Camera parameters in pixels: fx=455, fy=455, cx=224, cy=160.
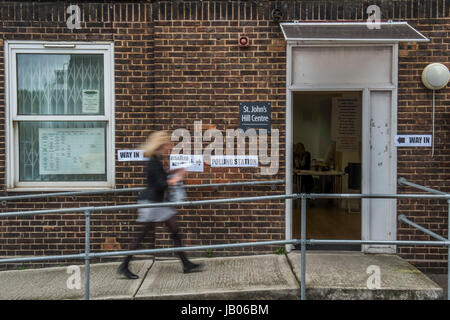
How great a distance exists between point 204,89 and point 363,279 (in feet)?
10.2

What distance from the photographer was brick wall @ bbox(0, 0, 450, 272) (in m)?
6.05

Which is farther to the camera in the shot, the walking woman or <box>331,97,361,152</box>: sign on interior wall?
<box>331,97,361,152</box>: sign on interior wall

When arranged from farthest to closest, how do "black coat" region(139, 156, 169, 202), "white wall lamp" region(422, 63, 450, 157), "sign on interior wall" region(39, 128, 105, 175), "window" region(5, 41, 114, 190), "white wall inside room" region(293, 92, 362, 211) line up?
"white wall inside room" region(293, 92, 362, 211) → "sign on interior wall" region(39, 128, 105, 175) → "window" region(5, 41, 114, 190) → "white wall lamp" region(422, 63, 450, 157) → "black coat" region(139, 156, 169, 202)

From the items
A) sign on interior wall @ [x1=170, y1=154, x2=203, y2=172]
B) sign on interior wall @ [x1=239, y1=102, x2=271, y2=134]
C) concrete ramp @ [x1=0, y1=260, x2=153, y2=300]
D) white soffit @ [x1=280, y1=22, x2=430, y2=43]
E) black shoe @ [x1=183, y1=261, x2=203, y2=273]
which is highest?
white soffit @ [x1=280, y1=22, x2=430, y2=43]

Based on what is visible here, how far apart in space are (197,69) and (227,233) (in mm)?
2244

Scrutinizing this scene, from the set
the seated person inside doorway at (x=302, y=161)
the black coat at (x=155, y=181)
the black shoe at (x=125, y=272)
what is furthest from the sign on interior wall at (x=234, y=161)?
the seated person inside doorway at (x=302, y=161)

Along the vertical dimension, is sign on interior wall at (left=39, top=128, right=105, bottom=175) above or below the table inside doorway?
above

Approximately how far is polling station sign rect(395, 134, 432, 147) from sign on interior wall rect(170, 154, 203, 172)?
104 inches

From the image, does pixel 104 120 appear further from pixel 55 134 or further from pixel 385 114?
pixel 385 114

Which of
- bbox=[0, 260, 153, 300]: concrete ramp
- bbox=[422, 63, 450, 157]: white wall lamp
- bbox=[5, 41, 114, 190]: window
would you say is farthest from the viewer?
bbox=[5, 41, 114, 190]: window

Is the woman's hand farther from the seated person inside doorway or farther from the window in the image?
the seated person inside doorway

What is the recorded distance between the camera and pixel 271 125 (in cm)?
610

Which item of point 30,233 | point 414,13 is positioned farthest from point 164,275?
point 414,13

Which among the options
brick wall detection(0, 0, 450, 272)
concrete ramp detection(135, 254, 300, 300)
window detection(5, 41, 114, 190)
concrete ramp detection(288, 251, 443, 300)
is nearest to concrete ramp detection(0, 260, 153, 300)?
concrete ramp detection(135, 254, 300, 300)
